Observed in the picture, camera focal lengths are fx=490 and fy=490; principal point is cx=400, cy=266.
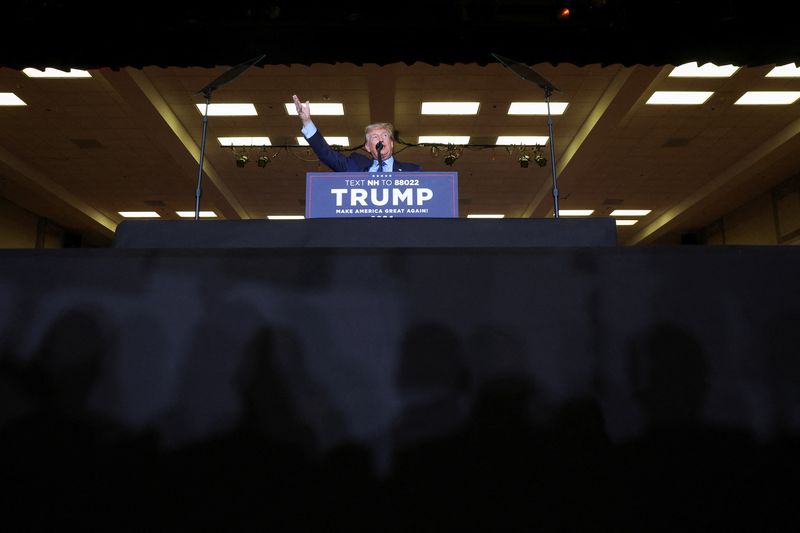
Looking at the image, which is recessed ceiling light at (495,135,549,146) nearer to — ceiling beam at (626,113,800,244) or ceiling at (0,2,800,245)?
ceiling at (0,2,800,245)

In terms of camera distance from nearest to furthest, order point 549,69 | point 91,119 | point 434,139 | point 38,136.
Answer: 1. point 549,69
2. point 91,119
3. point 38,136
4. point 434,139

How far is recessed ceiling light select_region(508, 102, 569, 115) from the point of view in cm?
711

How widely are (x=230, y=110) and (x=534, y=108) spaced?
177 inches

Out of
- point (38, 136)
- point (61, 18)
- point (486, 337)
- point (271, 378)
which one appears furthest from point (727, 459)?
point (38, 136)

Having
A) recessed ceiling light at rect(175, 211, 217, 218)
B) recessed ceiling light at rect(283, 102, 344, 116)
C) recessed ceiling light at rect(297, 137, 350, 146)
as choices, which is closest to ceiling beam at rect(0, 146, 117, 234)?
recessed ceiling light at rect(175, 211, 217, 218)

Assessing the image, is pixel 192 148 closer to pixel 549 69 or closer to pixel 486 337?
pixel 549 69

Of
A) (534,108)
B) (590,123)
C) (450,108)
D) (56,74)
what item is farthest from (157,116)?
(590,123)

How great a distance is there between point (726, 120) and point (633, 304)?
805 cm

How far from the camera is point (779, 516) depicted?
0.89m

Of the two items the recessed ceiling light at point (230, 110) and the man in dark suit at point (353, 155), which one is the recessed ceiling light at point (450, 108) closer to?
the recessed ceiling light at point (230, 110)

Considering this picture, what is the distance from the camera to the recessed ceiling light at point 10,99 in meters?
6.66

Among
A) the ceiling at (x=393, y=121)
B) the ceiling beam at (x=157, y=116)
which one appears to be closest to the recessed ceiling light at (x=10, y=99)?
the ceiling at (x=393, y=121)

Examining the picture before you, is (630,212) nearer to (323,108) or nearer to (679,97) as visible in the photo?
(679,97)

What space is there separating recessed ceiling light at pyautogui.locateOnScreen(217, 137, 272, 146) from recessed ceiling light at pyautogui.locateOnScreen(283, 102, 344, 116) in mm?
1101
